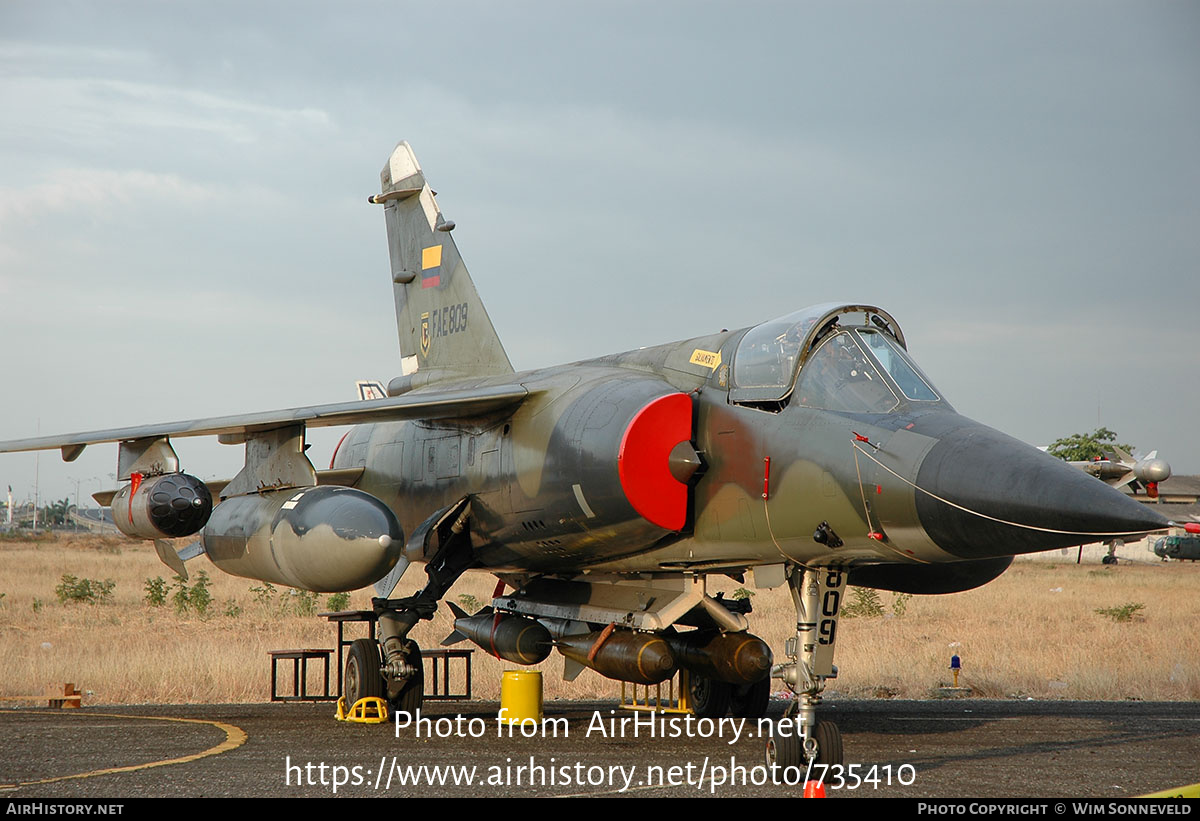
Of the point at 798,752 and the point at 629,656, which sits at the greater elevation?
the point at 629,656

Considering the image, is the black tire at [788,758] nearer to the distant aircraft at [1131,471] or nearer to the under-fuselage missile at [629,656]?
the under-fuselage missile at [629,656]

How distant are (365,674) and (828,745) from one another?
5.72 m

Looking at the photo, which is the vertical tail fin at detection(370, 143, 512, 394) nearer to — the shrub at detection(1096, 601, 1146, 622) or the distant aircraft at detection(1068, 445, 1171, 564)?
the distant aircraft at detection(1068, 445, 1171, 564)

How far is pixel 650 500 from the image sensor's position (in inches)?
358

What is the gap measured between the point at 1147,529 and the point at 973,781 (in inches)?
92.1

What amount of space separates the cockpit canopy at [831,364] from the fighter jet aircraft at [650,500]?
0.02 meters

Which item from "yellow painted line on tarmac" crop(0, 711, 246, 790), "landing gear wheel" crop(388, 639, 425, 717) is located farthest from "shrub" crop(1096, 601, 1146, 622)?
"yellow painted line on tarmac" crop(0, 711, 246, 790)

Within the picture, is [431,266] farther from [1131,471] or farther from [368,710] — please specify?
[1131,471]

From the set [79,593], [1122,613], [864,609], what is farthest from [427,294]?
[1122,613]

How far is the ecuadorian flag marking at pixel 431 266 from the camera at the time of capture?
14930 millimetres

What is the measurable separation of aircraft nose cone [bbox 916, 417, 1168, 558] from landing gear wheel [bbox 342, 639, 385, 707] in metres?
6.54

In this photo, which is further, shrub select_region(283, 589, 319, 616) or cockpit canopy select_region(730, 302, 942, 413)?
shrub select_region(283, 589, 319, 616)

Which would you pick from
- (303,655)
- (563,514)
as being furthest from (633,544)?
(303,655)

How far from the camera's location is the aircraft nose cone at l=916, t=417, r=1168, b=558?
650cm
